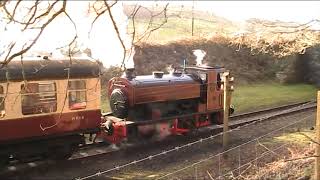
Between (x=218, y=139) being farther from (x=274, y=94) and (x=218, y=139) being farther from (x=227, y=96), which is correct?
(x=274, y=94)

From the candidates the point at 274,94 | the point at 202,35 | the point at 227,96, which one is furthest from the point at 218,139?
the point at 202,35

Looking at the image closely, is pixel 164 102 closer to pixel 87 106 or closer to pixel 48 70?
pixel 87 106

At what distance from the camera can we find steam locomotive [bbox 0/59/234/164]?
10.6 metres

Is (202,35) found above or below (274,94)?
above

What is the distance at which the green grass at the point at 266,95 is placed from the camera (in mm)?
20848

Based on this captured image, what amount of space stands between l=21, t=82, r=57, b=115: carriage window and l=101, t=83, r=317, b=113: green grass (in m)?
7.16

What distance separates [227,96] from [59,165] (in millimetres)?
4937

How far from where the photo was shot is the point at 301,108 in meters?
19.2

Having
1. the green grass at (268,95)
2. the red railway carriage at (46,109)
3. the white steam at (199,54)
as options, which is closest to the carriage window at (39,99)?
the red railway carriage at (46,109)

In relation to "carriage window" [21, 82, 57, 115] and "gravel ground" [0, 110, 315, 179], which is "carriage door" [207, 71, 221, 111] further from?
"carriage window" [21, 82, 57, 115]

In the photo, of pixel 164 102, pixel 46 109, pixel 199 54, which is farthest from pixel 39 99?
pixel 199 54

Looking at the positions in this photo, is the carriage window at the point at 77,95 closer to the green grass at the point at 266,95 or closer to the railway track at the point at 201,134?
the railway track at the point at 201,134

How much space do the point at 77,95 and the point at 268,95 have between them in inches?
584

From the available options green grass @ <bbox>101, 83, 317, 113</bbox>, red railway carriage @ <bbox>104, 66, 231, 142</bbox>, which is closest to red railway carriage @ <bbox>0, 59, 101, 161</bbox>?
red railway carriage @ <bbox>104, 66, 231, 142</bbox>
